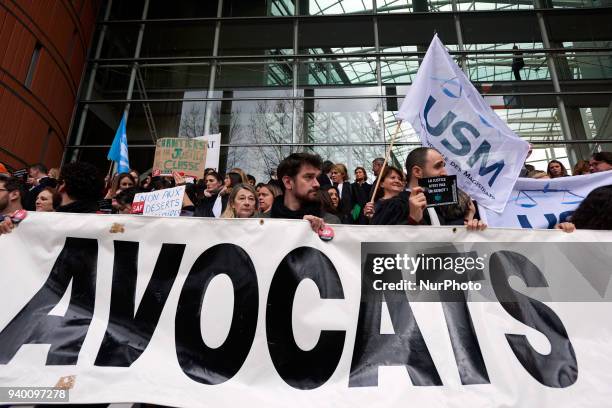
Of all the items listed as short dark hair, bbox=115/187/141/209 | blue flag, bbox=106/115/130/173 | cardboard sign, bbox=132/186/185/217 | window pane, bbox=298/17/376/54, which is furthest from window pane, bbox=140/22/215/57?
cardboard sign, bbox=132/186/185/217

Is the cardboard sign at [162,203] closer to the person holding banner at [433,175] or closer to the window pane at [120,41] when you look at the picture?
the person holding banner at [433,175]

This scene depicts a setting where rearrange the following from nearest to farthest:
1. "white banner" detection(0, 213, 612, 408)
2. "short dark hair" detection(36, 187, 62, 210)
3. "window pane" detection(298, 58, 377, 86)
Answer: "white banner" detection(0, 213, 612, 408), "short dark hair" detection(36, 187, 62, 210), "window pane" detection(298, 58, 377, 86)

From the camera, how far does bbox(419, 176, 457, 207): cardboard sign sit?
8.37 ft

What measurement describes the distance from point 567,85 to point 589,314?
1076 cm

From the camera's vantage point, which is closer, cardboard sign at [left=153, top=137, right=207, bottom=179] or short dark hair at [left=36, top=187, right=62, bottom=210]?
short dark hair at [left=36, top=187, right=62, bottom=210]

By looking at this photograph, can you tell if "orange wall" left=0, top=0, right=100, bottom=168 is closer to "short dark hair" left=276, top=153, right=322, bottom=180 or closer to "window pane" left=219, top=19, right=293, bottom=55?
"window pane" left=219, top=19, right=293, bottom=55

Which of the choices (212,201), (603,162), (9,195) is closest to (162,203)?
(212,201)

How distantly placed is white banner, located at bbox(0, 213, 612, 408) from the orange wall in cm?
823

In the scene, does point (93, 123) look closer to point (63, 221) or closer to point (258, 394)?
point (63, 221)

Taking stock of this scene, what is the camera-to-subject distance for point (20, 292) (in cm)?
253

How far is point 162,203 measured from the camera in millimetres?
4141

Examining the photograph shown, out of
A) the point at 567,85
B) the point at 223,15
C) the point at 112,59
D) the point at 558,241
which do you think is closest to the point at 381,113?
the point at 567,85

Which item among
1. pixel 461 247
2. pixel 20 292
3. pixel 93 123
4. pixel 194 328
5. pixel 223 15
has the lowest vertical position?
pixel 194 328

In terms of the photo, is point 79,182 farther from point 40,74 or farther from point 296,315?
point 40,74
